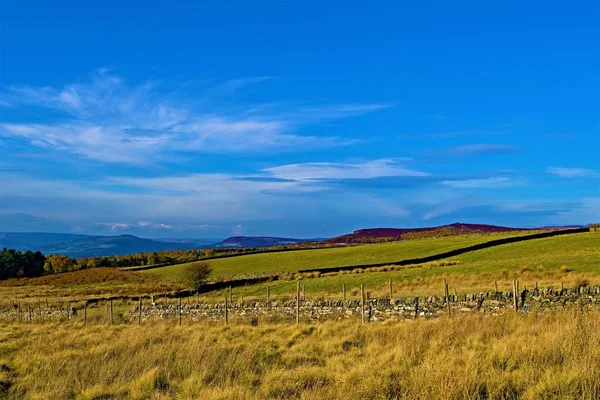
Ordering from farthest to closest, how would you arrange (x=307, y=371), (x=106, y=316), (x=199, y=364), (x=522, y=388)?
(x=106, y=316) → (x=199, y=364) → (x=307, y=371) → (x=522, y=388)

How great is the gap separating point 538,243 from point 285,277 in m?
32.2

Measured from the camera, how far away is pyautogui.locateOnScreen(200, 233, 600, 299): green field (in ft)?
110

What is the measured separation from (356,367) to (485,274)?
108ft

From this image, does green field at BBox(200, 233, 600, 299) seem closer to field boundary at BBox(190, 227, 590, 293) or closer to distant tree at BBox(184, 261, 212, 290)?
field boundary at BBox(190, 227, 590, 293)

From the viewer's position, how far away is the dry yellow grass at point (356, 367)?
6.88 m

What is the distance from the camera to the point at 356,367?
865 cm

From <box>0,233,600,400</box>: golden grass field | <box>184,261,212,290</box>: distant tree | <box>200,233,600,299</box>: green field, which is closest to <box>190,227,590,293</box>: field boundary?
<box>184,261,212,290</box>: distant tree

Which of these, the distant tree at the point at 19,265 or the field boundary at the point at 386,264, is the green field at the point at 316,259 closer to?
the field boundary at the point at 386,264

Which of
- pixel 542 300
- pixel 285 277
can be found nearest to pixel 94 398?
pixel 542 300

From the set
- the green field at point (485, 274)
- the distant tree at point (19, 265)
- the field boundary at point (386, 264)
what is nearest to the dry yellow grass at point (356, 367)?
the green field at point (485, 274)

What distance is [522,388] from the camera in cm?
683

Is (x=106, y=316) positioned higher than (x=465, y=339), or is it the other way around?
(x=465, y=339)

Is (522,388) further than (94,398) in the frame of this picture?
No

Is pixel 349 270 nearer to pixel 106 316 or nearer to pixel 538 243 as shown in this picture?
pixel 538 243
